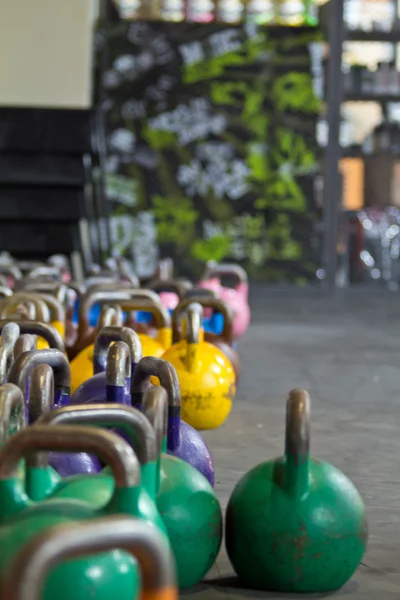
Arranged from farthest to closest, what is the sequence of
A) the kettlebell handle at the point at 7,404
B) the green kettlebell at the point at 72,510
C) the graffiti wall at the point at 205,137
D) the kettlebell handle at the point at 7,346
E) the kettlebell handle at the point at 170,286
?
the graffiti wall at the point at 205,137 < the kettlebell handle at the point at 170,286 < the kettlebell handle at the point at 7,346 < the kettlebell handle at the point at 7,404 < the green kettlebell at the point at 72,510

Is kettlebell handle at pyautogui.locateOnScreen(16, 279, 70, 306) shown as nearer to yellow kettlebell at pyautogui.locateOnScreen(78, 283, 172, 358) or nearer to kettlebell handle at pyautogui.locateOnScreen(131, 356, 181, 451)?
yellow kettlebell at pyautogui.locateOnScreen(78, 283, 172, 358)

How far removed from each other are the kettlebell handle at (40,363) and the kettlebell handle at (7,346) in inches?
2.7

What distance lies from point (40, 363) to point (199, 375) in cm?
143

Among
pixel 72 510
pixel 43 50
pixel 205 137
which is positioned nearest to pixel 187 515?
pixel 72 510

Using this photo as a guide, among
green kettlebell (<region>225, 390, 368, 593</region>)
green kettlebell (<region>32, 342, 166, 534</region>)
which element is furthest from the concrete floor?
green kettlebell (<region>32, 342, 166, 534</region>)

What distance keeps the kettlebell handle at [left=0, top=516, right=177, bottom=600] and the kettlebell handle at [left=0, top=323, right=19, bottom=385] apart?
1323mm

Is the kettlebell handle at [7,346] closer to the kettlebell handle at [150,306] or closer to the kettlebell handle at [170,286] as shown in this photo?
the kettlebell handle at [150,306]

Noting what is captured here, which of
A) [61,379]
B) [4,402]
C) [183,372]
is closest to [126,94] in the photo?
[183,372]

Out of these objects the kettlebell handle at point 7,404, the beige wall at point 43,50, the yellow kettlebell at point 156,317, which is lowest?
the yellow kettlebell at point 156,317

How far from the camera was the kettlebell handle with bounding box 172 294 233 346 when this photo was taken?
4070 millimetres

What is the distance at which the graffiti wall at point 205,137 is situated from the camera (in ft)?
36.1

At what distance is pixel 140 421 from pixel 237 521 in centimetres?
46

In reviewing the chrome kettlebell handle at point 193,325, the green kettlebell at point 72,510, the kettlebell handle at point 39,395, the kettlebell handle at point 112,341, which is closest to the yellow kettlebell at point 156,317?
the chrome kettlebell handle at point 193,325

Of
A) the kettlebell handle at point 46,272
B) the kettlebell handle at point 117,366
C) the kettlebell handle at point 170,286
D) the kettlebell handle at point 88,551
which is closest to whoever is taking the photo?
the kettlebell handle at point 88,551
